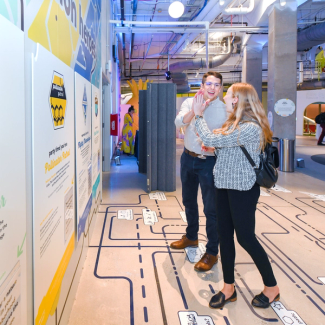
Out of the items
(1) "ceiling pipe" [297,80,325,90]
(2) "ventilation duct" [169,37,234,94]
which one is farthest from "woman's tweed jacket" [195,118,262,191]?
(1) "ceiling pipe" [297,80,325,90]

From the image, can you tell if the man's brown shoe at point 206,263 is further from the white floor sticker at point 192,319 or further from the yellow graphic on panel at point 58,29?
the yellow graphic on panel at point 58,29

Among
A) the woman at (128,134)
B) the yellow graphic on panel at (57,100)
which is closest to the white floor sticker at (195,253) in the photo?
the yellow graphic on panel at (57,100)

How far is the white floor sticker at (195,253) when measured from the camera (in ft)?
8.47

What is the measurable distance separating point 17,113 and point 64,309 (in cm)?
122

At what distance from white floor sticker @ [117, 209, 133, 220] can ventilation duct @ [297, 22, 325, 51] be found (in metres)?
7.84

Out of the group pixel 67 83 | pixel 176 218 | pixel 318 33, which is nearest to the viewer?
pixel 67 83

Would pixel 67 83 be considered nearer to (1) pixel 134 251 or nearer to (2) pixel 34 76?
(2) pixel 34 76

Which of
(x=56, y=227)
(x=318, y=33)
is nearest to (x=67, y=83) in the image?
(x=56, y=227)

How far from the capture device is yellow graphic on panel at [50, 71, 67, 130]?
1.39 m

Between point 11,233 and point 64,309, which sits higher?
point 11,233

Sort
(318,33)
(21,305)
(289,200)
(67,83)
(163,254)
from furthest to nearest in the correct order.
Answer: (318,33), (289,200), (163,254), (67,83), (21,305)

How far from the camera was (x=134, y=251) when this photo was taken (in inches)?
108

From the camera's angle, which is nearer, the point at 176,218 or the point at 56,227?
the point at 56,227

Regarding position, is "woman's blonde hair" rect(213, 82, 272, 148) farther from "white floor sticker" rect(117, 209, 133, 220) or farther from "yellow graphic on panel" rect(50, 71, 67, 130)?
"white floor sticker" rect(117, 209, 133, 220)
